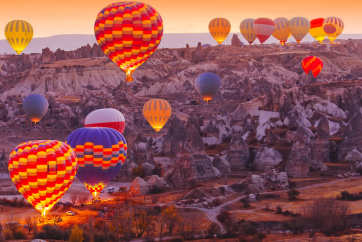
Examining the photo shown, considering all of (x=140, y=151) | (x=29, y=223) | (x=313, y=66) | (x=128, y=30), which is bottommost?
(x=29, y=223)

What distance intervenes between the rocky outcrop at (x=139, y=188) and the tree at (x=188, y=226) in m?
7.92

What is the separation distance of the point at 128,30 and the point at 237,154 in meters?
14.9

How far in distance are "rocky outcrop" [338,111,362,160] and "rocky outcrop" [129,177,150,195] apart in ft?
62.0

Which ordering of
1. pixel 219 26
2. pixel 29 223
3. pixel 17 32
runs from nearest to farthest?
Result: pixel 29 223, pixel 17 32, pixel 219 26

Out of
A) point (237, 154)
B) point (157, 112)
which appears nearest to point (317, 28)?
point (157, 112)

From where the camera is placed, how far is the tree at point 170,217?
33219mm

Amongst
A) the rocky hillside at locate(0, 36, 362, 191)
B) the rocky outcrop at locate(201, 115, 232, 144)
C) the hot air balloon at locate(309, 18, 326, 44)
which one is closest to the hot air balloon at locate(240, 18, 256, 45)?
the rocky hillside at locate(0, 36, 362, 191)

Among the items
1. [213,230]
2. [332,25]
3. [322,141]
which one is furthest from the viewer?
[332,25]

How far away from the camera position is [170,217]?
111 ft

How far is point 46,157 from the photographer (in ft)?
113

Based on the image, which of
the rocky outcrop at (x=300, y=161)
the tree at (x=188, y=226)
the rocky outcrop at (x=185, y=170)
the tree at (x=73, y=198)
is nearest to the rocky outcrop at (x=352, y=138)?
the rocky outcrop at (x=300, y=161)

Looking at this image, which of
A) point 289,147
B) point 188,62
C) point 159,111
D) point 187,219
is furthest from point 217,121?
point 188,62

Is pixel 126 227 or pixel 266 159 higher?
pixel 266 159

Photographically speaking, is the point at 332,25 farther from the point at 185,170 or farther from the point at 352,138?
the point at 185,170
